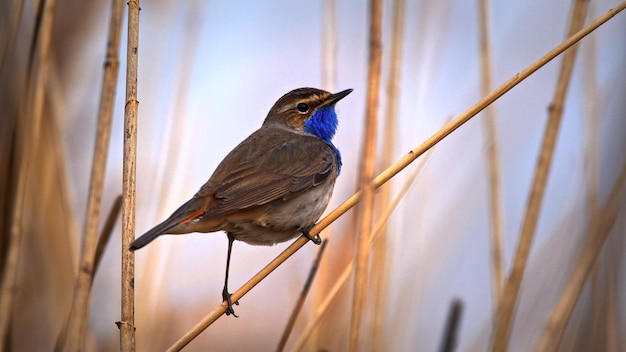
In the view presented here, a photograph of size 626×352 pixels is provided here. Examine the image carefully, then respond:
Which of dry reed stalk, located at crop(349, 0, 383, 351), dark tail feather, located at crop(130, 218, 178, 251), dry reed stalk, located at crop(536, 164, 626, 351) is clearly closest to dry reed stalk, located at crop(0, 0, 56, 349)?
dark tail feather, located at crop(130, 218, 178, 251)

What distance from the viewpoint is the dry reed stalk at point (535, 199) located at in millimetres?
2752

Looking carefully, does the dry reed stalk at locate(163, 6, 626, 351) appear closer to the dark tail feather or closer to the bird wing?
the dark tail feather

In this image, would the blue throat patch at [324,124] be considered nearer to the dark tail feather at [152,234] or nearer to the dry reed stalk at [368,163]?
the dark tail feather at [152,234]

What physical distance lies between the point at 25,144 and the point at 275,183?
107cm

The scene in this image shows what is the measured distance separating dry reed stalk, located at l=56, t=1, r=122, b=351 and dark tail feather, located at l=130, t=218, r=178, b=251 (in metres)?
0.18

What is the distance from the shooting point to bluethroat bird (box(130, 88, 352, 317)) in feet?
10.2

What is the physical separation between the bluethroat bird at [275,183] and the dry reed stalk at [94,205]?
279 millimetres

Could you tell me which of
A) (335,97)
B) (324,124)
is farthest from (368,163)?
(324,124)

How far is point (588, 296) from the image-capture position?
3455 mm

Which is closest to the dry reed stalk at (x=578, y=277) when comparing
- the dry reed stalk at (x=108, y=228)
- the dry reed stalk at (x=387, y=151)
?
the dry reed stalk at (x=387, y=151)

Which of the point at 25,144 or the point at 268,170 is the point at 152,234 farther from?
the point at 268,170

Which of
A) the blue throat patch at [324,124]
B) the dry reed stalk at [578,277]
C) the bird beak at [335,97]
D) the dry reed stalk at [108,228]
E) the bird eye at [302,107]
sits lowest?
the dry reed stalk at [578,277]

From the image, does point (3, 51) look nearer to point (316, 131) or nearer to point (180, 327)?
point (316, 131)

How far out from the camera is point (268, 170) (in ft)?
11.5
